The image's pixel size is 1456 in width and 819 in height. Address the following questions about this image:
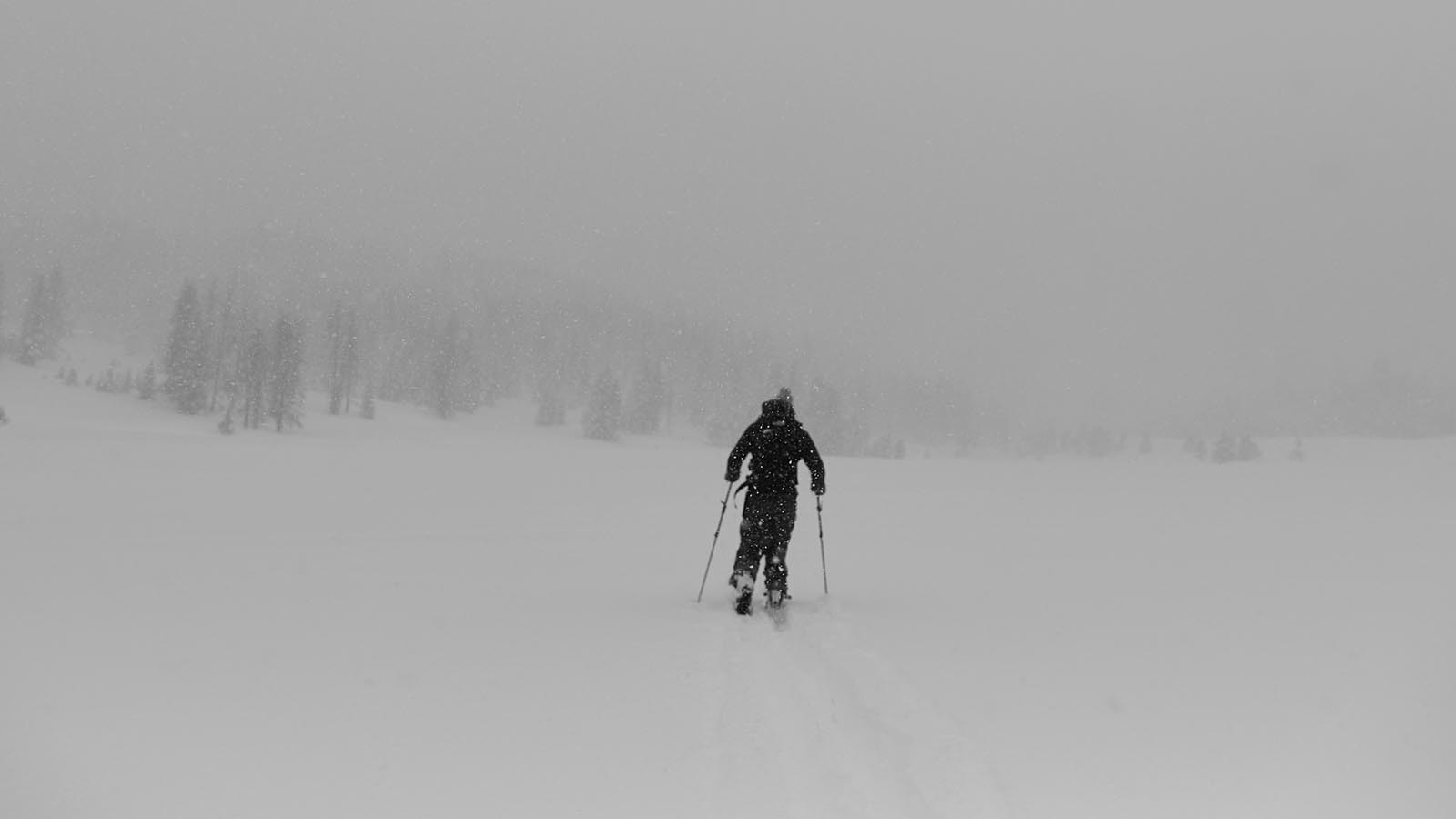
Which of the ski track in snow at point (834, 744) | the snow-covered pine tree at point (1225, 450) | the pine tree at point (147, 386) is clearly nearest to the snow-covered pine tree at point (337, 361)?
the pine tree at point (147, 386)

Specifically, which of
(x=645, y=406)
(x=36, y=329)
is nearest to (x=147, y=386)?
(x=36, y=329)

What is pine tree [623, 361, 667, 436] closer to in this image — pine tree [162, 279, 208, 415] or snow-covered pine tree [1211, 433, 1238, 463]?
pine tree [162, 279, 208, 415]

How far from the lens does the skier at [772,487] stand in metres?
7.81

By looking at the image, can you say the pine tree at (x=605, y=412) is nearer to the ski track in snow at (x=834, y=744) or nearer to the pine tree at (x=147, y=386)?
the pine tree at (x=147, y=386)

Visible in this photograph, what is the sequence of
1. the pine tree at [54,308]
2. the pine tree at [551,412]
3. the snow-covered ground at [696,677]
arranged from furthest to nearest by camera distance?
the pine tree at [551,412] → the pine tree at [54,308] → the snow-covered ground at [696,677]

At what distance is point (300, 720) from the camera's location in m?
3.92

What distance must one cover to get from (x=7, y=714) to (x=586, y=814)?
124 inches

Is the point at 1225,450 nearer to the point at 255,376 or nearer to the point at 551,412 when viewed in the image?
the point at 551,412

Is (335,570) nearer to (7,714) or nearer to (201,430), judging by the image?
(7,714)

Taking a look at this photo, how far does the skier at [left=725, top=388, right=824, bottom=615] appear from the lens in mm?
7809

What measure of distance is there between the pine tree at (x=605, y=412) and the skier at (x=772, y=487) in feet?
186

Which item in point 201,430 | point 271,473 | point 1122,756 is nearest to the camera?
point 1122,756

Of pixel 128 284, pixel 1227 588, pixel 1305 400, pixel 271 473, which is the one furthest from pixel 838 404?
pixel 128 284

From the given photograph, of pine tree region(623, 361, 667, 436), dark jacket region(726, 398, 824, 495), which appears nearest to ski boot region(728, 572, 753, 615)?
dark jacket region(726, 398, 824, 495)
